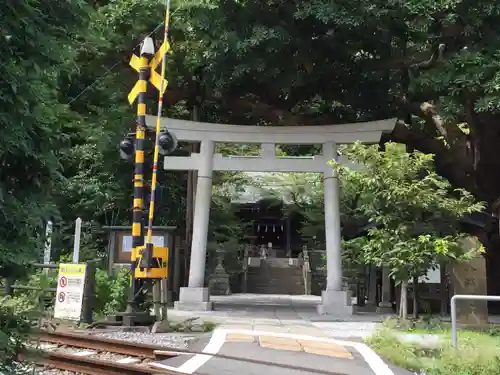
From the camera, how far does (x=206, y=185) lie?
15680mm

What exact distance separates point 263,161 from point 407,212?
5.29 m

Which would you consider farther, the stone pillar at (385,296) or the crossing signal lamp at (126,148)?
the stone pillar at (385,296)

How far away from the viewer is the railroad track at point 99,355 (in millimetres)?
6820

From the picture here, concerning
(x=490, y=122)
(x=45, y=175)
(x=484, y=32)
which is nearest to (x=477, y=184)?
(x=490, y=122)

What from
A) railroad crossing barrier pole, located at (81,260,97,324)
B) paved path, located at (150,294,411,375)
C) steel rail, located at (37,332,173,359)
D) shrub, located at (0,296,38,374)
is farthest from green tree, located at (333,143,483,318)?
shrub, located at (0,296,38,374)

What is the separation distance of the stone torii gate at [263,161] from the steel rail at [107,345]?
20.2 feet

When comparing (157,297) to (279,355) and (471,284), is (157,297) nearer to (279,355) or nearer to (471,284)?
(279,355)

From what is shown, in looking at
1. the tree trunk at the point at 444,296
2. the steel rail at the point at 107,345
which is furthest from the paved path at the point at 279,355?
the tree trunk at the point at 444,296

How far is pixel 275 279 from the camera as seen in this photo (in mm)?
30984

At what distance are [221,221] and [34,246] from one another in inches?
913

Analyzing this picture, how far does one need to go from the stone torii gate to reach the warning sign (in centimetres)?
465

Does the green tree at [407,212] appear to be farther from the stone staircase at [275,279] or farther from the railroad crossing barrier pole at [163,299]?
the stone staircase at [275,279]

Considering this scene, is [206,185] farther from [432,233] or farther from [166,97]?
[432,233]

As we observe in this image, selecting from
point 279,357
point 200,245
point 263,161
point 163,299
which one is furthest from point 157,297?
point 263,161
